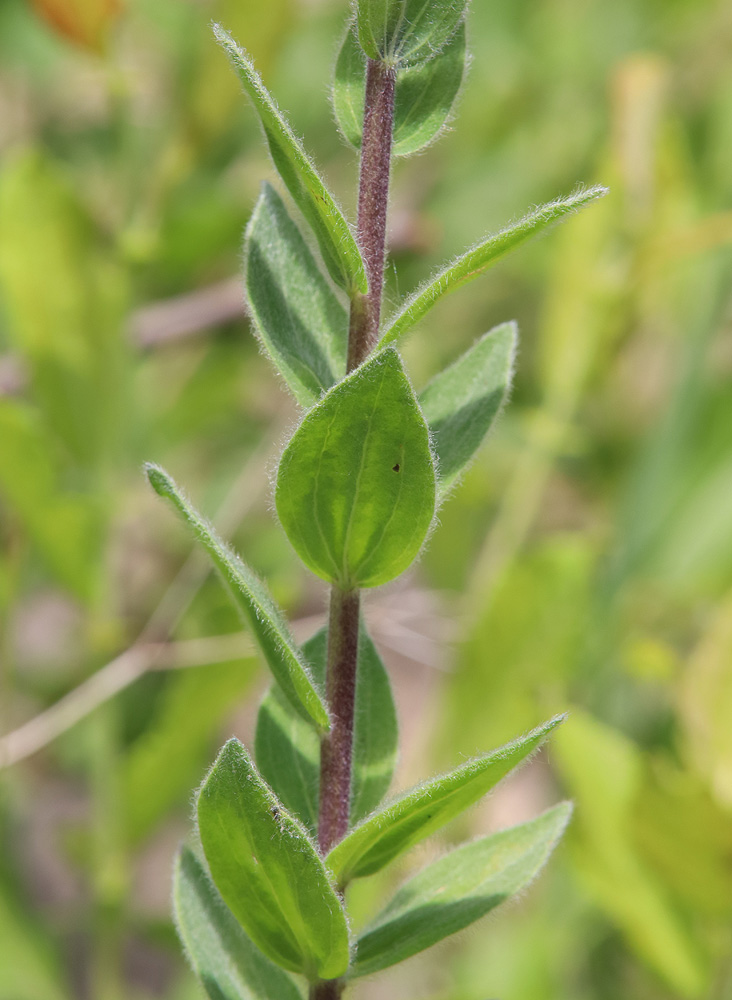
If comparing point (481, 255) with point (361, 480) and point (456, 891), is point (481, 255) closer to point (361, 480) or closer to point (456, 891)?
point (361, 480)

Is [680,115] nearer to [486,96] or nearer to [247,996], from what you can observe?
[486,96]

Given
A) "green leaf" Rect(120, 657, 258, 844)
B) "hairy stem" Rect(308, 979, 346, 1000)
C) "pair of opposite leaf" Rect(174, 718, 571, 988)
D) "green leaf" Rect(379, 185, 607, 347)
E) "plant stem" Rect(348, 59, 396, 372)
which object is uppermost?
"green leaf" Rect(120, 657, 258, 844)

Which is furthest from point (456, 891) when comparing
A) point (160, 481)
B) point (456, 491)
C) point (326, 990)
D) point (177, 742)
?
point (456, 491)

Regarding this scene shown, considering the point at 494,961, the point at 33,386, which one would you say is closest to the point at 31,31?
the point at 33,386

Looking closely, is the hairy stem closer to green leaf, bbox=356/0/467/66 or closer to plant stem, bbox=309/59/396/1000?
plant stem, bbox=309/59/396/1000

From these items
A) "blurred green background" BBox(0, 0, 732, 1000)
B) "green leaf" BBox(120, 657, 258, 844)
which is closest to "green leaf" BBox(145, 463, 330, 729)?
"blurred green background" BBox(0, 0, 732, 1000)
